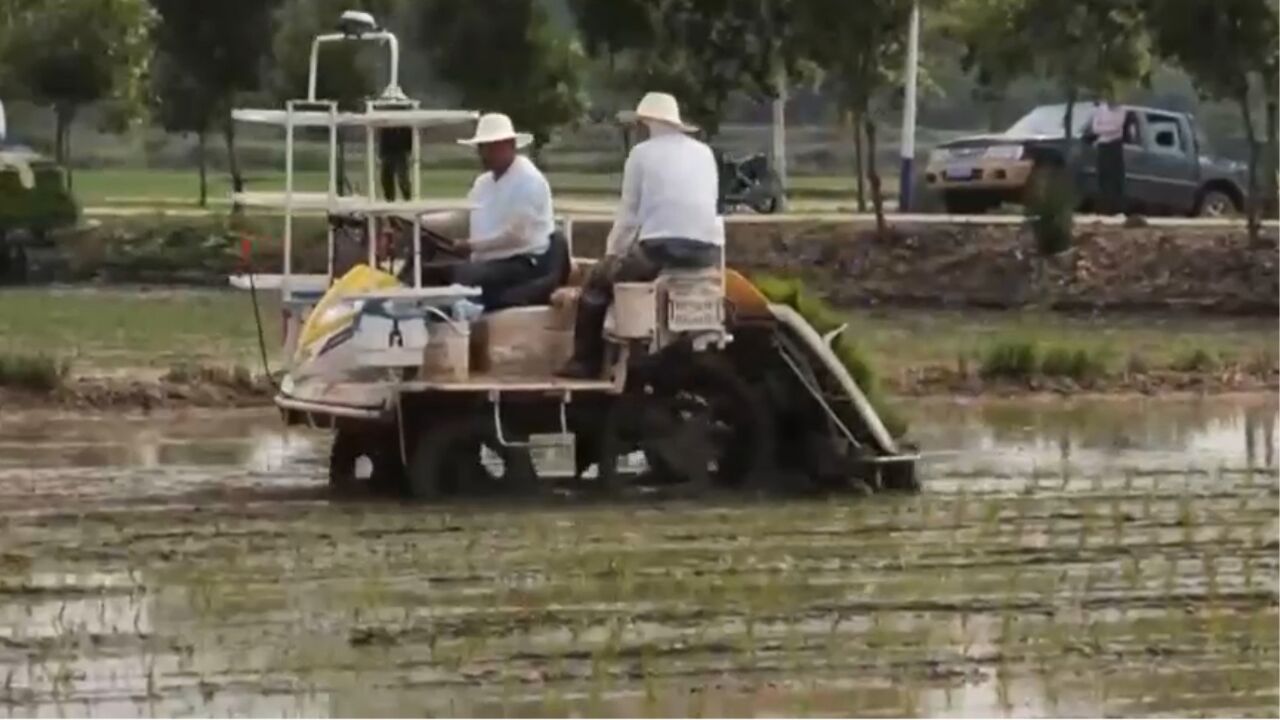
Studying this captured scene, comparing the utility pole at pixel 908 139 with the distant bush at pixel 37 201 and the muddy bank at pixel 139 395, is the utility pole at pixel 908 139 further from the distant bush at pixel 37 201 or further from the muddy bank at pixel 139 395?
the muddy bank at pixel 139 395

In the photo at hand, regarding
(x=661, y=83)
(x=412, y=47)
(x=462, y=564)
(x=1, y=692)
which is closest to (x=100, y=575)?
(x=462, y=564)

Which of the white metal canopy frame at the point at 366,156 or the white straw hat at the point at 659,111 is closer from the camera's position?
the white metal canopy frame at the point at 366,156

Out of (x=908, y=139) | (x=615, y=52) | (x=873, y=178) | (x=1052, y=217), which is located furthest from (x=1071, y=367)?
(x=908, y=139)

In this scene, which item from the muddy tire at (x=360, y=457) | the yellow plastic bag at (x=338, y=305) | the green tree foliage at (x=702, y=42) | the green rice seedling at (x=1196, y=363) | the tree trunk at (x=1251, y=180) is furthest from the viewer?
the green tree foliage at (x=702, y=42)

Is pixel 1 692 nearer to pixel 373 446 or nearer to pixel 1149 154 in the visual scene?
pixel 373 446

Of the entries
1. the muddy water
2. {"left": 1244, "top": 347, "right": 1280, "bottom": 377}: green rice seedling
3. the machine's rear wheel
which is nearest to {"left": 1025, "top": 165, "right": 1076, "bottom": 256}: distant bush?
{"left": 1244, "top": 347, "right": 1280, "bottom": 377}: green rice seedling

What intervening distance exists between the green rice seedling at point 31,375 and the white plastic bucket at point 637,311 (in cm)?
630

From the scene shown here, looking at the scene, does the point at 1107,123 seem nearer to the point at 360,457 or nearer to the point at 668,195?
the point at 360,457

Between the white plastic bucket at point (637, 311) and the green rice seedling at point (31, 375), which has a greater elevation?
the white plastic bucket at point (637, 311)

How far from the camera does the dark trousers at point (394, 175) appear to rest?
53.9 feet

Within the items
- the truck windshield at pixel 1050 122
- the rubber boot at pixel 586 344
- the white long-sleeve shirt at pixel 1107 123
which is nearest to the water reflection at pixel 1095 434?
the rubber boot at pixel 586 344

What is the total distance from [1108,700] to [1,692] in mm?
3571

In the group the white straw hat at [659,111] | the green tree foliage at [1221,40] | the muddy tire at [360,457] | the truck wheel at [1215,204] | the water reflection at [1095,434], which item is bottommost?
the water reflection at [1095,434]

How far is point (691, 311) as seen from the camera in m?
15.6
